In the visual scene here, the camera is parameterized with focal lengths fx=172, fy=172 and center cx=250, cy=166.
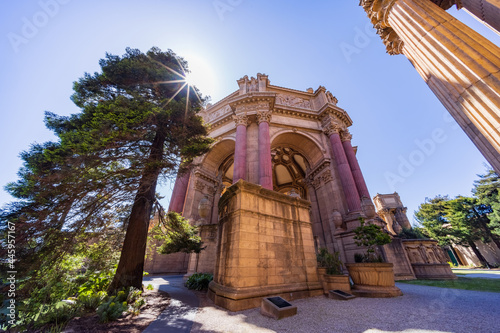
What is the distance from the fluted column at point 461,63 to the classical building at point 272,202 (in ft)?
17.8

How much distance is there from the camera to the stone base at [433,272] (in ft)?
35.7

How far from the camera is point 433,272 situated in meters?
11.0

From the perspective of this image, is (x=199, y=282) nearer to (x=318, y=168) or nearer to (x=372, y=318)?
(x=372, y=318)

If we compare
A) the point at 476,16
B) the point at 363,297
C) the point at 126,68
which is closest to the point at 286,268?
the point at 363,297

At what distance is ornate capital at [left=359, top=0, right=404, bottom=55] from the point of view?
24.1 ft

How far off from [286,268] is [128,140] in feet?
24.1

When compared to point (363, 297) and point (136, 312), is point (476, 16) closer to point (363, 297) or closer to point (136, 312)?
point (363, 297)

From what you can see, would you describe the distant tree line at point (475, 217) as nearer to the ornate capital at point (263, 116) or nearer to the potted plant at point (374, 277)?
the potted plant at point (374, 277)

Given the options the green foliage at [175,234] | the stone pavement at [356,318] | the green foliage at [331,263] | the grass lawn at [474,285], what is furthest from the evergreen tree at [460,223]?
the green foliage at [175,234]

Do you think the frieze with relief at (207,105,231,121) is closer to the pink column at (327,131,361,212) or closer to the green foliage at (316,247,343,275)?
the pink column at (327,131,361,212)

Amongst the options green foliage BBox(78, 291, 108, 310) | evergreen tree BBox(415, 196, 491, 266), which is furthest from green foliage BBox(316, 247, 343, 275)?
evergreen tree BBox(415, 196, 491, 266)

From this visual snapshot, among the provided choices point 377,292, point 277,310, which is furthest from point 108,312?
point 377,292

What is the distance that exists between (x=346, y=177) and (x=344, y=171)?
1.87 feet

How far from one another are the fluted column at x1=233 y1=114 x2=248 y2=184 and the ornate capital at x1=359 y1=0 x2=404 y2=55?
366 inches
